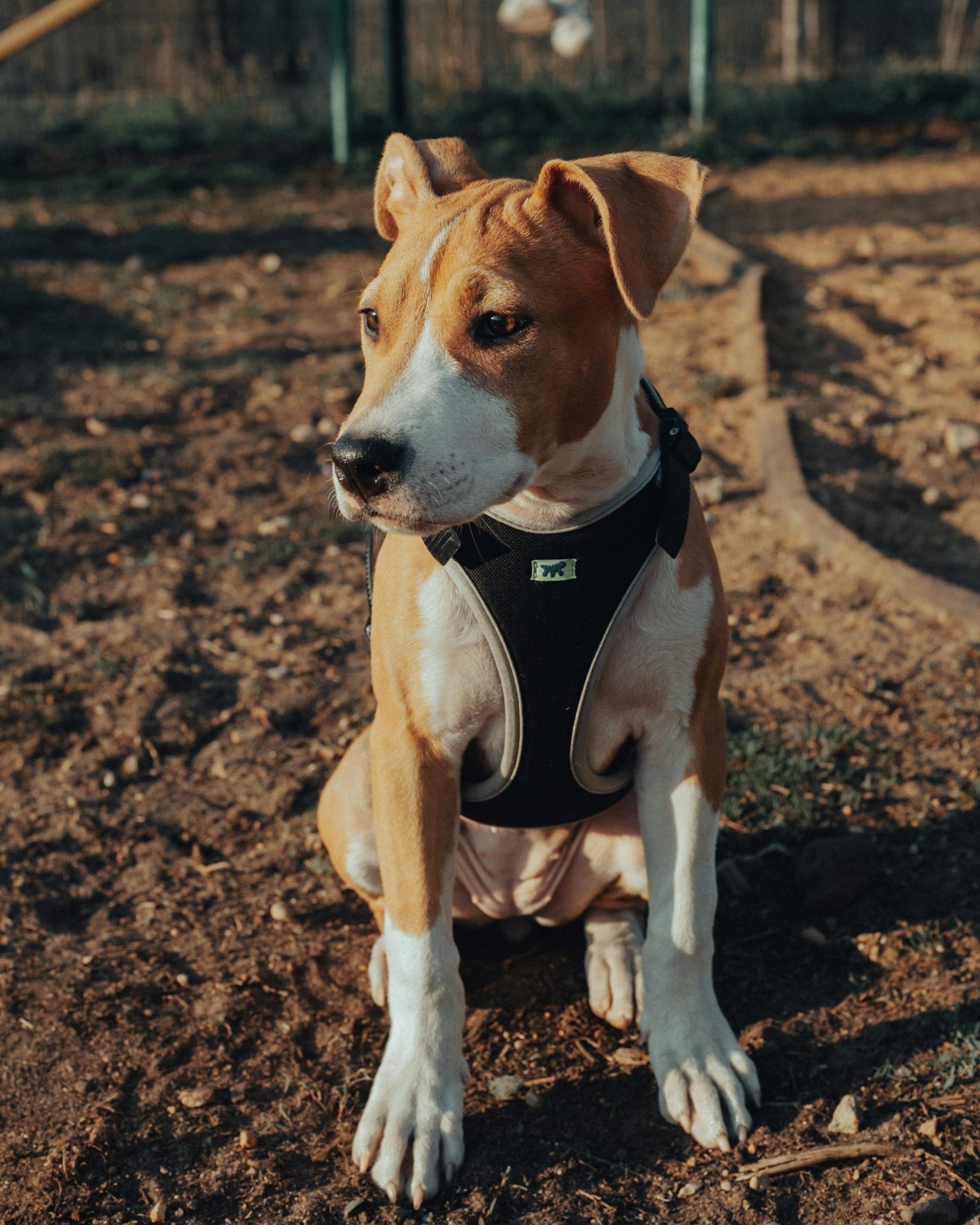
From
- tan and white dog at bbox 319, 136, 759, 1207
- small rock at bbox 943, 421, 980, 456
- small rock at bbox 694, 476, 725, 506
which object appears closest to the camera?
tan and white dog at bbox 319, 136, 759, 1207

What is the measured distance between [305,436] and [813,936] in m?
3.98

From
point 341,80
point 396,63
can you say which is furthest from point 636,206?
point 396,63

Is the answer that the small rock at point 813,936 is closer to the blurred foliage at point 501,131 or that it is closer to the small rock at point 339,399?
the small rock at point 339,399

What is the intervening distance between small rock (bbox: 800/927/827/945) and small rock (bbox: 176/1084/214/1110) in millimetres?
1593

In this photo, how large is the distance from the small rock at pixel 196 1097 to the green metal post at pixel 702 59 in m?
10.3

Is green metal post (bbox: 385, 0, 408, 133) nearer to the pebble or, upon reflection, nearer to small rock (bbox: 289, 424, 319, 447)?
the pebble

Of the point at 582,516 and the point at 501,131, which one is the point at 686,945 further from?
the point at 501,131

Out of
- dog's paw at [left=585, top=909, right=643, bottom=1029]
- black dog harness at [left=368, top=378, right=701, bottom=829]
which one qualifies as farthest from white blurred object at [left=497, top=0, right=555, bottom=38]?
dog's paw at [left=585, top=909, right=643, bottom=1029]

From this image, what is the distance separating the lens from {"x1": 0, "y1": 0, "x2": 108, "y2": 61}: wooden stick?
329 inches

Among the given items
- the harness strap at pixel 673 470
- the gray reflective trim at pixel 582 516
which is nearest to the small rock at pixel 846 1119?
the harness strap at pixel 673 470

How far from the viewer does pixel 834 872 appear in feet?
11.1

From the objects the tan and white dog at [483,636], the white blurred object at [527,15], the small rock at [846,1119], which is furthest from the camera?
the white blurred object at [527,15]

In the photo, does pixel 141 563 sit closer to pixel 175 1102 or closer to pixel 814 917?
pixel 175 1102

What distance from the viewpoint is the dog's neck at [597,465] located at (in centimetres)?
255
